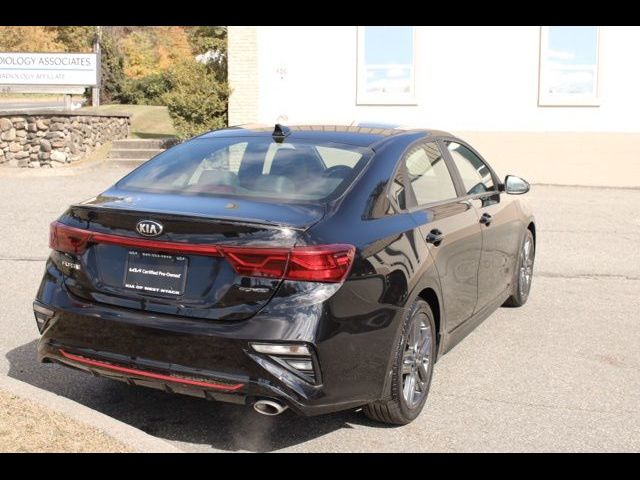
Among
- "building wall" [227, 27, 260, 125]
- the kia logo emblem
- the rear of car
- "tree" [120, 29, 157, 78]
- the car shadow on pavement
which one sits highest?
"tree" [120, 29, 157, 78]

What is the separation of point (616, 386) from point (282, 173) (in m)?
2.51

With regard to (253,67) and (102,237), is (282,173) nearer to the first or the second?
(102,237)

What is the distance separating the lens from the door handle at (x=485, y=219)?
18.9 feet

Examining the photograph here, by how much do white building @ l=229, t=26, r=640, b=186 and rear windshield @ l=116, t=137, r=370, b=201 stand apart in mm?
14264

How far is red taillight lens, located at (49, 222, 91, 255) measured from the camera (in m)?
4.15

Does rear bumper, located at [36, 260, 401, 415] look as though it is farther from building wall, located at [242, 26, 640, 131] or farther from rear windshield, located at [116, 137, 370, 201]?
building wall, located at [242, 26, 640, 131]

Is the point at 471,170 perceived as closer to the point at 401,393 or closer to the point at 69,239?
the point at 401,393

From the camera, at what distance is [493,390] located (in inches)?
202

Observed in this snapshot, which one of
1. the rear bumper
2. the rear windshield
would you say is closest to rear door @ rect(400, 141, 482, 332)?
the rear windshield

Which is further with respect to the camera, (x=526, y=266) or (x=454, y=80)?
(x=454, y=80)

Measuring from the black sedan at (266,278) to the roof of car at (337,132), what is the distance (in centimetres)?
3

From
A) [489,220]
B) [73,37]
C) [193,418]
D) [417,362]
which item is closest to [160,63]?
[73,37]

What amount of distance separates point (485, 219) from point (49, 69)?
18420 mm

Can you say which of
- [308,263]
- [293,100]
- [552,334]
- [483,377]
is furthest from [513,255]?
[293,100]
